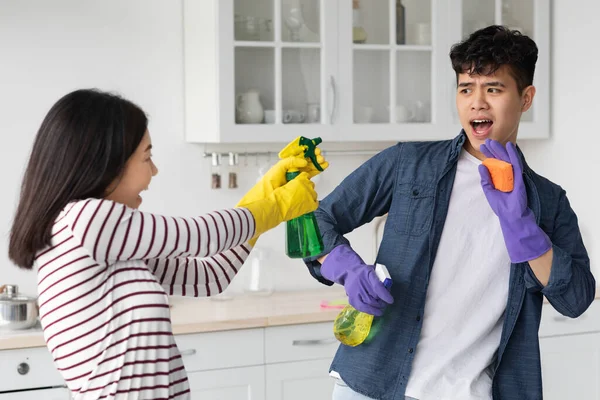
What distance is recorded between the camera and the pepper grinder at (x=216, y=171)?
11.3 feet

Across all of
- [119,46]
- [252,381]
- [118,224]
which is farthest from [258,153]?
[118,224]

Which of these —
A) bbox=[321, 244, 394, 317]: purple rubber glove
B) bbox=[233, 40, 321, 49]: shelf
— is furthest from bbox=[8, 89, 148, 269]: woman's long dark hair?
bbox=[233, 40, 321, 49]: shelf

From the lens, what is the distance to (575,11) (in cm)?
367

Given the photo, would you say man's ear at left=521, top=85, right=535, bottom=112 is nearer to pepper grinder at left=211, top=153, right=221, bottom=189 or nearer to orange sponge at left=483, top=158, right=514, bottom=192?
orange sponge at left=483, top=158, right=514, bottom=192

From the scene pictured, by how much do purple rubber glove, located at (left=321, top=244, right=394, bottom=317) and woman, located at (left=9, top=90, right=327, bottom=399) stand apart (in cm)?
49

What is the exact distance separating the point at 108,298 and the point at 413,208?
827 millimetres

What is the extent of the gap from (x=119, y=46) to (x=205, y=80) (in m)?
0.35

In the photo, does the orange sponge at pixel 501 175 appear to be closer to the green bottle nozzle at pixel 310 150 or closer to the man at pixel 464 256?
the man at pixel 464 256

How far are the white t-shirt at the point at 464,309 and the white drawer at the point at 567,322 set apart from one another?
1.55 metres

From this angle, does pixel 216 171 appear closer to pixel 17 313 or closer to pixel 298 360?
pixel 298 360

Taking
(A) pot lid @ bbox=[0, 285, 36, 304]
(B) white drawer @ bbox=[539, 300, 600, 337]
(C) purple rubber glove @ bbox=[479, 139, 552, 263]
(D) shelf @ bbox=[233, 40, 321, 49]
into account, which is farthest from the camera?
(B) white drawer @ bbox=[539, 300, 600, 337]

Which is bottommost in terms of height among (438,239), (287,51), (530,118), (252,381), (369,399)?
(252,381)

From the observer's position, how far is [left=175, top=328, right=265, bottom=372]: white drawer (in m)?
2.93

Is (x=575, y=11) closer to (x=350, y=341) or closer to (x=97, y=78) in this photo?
(x=97, y=78)
